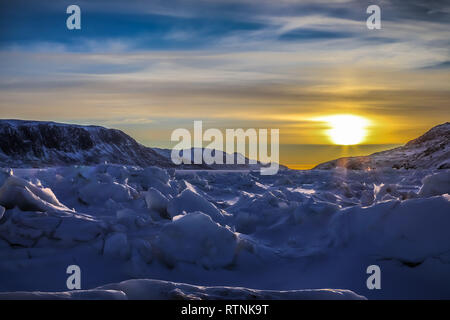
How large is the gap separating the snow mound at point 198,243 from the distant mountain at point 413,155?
73.1 meters

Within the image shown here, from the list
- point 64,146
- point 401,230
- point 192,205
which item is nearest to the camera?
point 401,230

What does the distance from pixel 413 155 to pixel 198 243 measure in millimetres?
105386

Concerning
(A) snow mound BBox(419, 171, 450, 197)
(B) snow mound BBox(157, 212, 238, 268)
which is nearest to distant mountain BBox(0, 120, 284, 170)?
(A) snow mound BBox(419, 171, 450, 197)

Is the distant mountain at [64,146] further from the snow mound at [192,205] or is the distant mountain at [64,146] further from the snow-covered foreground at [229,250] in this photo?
the snow-covered foreground at [229,250]

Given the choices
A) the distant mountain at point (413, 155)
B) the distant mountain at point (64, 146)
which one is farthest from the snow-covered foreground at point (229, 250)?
the distant mountain at point (64, 146)

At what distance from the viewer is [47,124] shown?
11944 cm

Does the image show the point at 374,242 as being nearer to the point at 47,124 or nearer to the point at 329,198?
the point at 329,198

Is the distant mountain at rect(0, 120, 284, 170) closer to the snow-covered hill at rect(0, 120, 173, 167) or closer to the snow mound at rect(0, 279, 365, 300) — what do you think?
the snow-covered hill at rect(0, 120, 173, 167)

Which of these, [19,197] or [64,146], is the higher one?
[64,146]

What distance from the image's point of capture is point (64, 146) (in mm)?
115125

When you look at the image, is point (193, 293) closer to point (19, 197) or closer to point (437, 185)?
point (19, 197)

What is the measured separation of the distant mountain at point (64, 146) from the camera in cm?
10369

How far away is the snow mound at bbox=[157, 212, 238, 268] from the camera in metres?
5.87

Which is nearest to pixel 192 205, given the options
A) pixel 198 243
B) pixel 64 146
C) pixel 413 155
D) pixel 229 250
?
pixel 198 243
